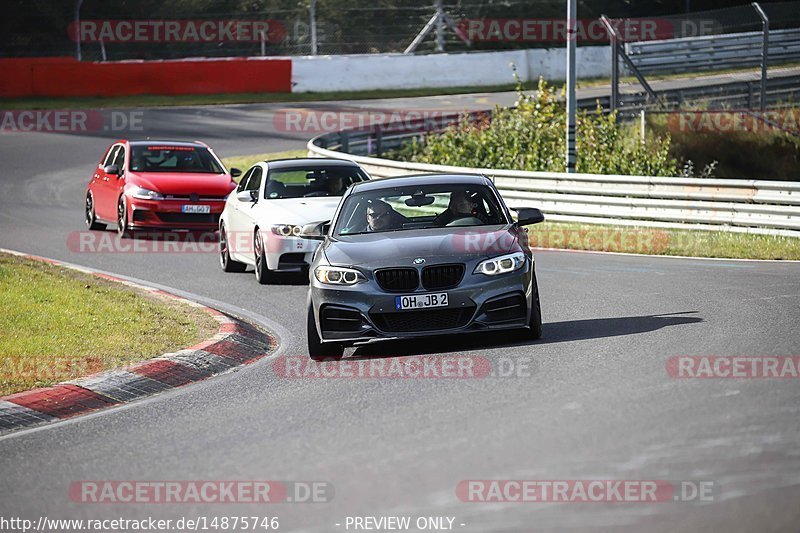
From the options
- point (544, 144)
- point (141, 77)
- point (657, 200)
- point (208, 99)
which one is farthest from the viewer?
point (141, 77)

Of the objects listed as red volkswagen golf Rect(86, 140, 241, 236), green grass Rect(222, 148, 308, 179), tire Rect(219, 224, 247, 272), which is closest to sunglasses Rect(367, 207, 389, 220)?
tire Rect(219, 224, 247, 272)

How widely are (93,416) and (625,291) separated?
6766 millimetres

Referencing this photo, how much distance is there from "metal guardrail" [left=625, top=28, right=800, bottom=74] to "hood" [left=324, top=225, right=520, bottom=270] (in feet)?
66.0

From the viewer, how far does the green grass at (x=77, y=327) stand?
33.4 ft

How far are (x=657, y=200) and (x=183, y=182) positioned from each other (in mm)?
7298

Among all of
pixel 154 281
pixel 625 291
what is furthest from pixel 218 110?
pixel 625 291

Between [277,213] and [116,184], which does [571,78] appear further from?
[277,213]

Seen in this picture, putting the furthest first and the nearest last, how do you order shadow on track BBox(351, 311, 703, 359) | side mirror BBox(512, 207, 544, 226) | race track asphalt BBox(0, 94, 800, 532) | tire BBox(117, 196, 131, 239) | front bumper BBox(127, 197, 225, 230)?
tire BBox(117, 196, 131, 239)
front bumper BBox(127, 197, 225, 230)
side mirror BBox(512, 207, 544, 226)
shadow on track BBox(351, 311, 703, 359)
race track asphalt BBox(0, 94, 800, 532)

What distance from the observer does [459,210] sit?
11.6 meters

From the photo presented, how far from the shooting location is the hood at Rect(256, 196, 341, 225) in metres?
15.8

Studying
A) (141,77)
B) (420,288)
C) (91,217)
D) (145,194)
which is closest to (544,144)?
(91,217)

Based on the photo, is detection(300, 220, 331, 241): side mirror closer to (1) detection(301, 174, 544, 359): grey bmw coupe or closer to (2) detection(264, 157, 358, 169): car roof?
(1) detection(301, 174, 544, 359): grey bmw coupe

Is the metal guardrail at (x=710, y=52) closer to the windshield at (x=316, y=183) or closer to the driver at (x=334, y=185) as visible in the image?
the windshield at (x=316, y=183)

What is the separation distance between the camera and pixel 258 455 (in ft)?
23.5
